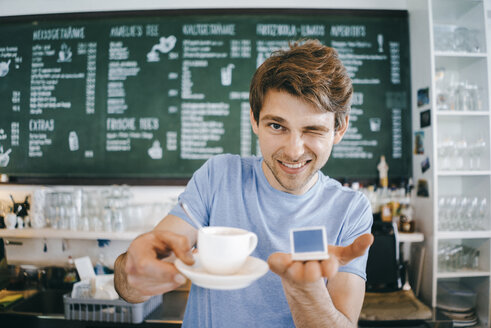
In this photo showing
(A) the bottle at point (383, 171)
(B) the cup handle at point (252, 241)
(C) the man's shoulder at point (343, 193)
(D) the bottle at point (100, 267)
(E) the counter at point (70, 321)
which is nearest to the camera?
(B) the cup handle at point (252, 241)

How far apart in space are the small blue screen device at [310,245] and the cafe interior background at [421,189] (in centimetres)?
179

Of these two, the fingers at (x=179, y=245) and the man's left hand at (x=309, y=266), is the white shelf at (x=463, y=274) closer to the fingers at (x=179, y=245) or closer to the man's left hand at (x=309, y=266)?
the man's left hand at (x=309, y=266)

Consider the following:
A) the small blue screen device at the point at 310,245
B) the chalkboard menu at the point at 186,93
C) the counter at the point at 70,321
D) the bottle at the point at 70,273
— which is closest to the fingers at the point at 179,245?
the small blue screen device at the point at 310,245

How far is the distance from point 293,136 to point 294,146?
4 centimetres

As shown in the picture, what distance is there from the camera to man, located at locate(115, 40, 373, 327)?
3.17 ft

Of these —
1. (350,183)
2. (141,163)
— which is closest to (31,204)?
(141,163)

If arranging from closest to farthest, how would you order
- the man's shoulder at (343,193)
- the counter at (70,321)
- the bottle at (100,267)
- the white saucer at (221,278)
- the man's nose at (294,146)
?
1. the white saucer at (221,278)
2. the man's nose at (294,146)
3. the man's shoulder at (343,193)
4. the counter at (70,321)
5. the bottle at (100,267)

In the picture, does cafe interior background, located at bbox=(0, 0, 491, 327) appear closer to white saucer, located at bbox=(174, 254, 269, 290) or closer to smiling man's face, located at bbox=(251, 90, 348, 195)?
smiling man's face, located at bbox=(251, 90, 348, 195)

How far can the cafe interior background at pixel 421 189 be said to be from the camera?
7.17ft

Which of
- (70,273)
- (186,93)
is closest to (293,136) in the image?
(186,93)

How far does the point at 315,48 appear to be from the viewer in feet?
3.53

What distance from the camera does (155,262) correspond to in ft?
2.16

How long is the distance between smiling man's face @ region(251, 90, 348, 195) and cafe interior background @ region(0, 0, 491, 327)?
1.49m

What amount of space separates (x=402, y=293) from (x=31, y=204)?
9.62 feet
